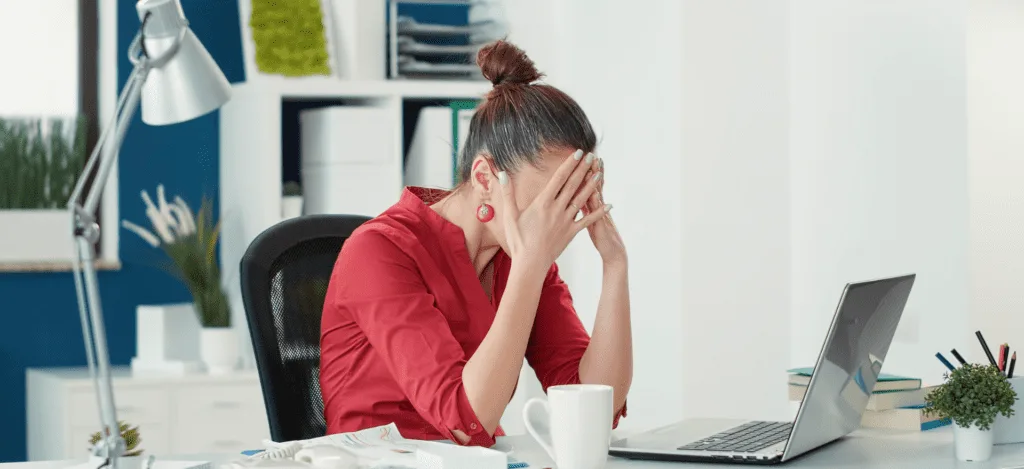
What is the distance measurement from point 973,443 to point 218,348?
7.43ft

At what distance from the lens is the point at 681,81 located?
2.96 meters

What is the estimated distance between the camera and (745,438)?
1.53 m

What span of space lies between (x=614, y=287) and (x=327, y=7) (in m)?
1.80

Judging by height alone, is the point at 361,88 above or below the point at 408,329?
above

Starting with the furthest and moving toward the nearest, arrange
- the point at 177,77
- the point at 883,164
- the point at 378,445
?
1. the point at 883,164
2. the point at 378,445
3. the point at 177,77

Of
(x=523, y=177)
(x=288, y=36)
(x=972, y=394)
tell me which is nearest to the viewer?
(x=972, y=394)

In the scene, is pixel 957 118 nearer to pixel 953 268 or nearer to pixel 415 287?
pixel 953 268

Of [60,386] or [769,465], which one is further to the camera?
[60,386]

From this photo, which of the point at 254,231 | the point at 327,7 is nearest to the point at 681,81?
the point at 327,7

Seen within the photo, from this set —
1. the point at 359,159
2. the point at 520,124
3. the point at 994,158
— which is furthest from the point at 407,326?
the point at 359,159

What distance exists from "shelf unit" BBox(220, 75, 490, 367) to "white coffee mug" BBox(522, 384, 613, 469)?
204cm

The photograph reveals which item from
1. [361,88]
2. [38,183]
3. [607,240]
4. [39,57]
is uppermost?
[39,57]

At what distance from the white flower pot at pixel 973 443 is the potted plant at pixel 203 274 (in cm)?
222

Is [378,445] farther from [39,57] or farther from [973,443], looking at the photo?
[39,57]
